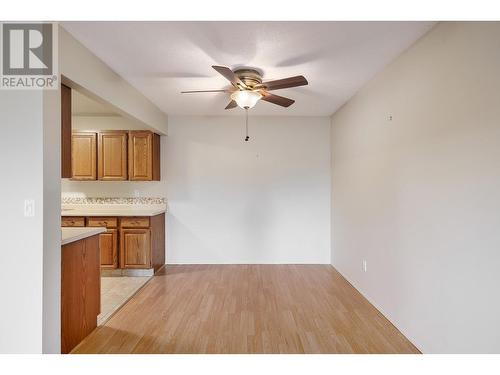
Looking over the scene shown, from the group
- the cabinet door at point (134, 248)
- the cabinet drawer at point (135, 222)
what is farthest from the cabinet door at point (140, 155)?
the cabinet door at point (134, 248)

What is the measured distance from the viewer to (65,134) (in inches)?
83.7

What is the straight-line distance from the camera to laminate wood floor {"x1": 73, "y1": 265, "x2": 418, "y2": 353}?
220 centimetres

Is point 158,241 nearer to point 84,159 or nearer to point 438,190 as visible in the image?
point 84,159

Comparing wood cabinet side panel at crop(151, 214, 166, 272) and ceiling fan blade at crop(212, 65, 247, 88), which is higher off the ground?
ceiling fan blade at crop(212, 65, 247, 88)

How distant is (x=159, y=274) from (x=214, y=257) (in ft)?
3.02

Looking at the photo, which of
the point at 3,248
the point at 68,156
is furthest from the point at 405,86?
the point at 3,248

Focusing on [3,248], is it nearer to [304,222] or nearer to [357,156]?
[357,156]

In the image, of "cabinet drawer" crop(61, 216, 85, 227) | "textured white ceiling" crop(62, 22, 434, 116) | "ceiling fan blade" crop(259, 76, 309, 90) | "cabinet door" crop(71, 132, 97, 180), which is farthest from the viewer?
"cabinet door" crop(71, 132, 97, 180)

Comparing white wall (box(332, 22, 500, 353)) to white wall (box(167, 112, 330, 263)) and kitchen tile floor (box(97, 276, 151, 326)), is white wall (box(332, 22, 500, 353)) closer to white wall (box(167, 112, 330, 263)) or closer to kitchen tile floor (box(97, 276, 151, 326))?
white wall (box(167, 112, 330, 263))

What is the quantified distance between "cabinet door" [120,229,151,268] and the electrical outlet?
221 cm

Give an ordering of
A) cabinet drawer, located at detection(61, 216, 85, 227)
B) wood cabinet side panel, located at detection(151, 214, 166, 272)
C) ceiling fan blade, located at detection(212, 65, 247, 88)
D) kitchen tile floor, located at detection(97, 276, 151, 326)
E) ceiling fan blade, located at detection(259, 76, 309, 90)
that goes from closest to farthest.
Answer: ceiling fan blade, located at detection(212, 65, 247, 88)
ceiling fan blade, located at detection(259, 76, 309, 90)
kitchen tile floor, located at detection(97, 276, 151, 326)
cabinet drawer, located at detection(61, 216, 85, 227)
wood cabinet side panel, located at detection(151, 214, 166, 272)

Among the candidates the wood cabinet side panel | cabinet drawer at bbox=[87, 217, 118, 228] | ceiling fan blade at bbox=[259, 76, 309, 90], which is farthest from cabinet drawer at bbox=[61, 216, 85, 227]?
ceiling fan blade at bbox=[259, 76, 309, 90]

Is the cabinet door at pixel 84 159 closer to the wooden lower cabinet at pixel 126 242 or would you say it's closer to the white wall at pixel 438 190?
the wooden lower cabinet at pixel 126 242

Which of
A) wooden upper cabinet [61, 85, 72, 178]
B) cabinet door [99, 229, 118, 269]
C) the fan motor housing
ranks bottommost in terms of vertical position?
cabinet door [99, 229, 118, 269]
